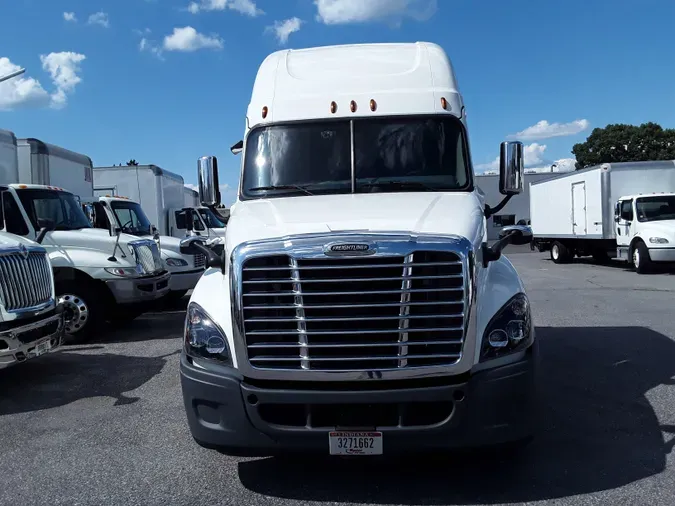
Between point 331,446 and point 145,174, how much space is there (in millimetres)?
14262

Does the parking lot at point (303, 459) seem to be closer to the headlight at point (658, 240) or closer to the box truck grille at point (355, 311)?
the box truck grille at point (355, 311)

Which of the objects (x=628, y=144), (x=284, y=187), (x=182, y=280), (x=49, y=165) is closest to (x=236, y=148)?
(x=284, y=187)

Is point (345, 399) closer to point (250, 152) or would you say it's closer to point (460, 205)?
point (460, 205)

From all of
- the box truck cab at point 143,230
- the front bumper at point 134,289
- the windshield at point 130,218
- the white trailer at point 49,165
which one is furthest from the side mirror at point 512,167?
the white trailer at point 49,165

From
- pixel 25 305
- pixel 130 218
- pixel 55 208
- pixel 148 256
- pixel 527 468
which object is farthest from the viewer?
pixel 130 218

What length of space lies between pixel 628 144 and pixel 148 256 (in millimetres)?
55713

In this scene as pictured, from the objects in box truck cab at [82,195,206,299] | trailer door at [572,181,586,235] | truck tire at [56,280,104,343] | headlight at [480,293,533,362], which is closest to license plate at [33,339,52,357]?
truck tire at [56,280,104,343]

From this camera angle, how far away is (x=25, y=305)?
21.9ft

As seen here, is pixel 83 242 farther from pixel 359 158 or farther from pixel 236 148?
pixel 359 158

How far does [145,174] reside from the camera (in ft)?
55.4

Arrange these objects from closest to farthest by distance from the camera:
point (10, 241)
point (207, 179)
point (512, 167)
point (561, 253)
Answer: point (512, 167), point (207, 179), point (10, 241), point (561, 253)

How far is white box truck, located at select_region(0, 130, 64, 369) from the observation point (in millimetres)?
→ 6254

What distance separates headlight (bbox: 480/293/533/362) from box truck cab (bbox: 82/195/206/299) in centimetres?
887

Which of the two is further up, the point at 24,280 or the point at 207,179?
the point at 207,179
